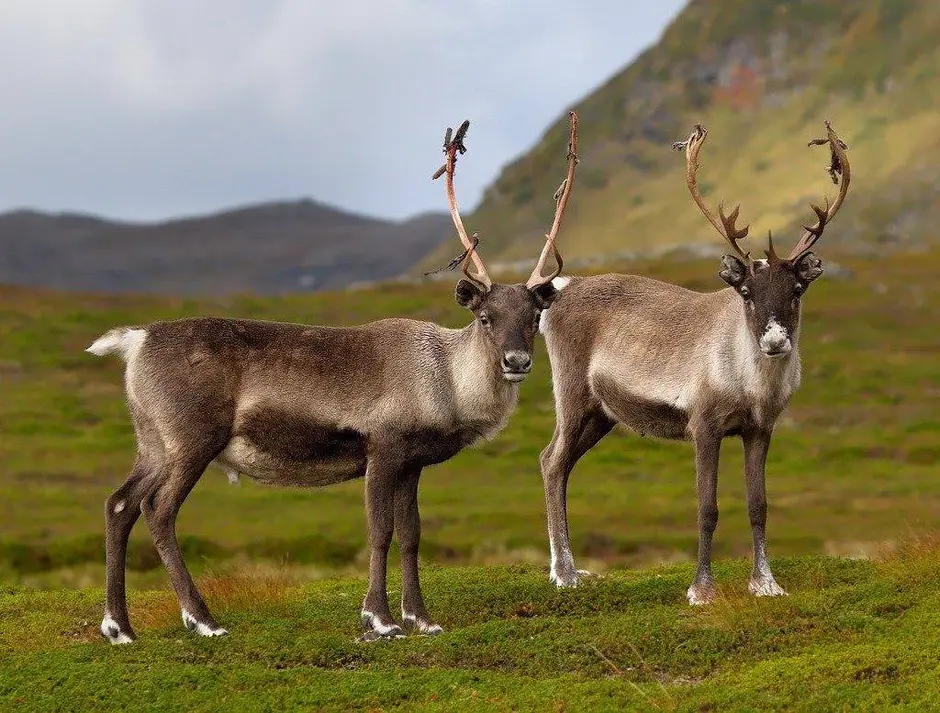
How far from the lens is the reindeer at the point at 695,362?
1359cm

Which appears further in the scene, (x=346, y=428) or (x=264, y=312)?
(x=264, y=312)

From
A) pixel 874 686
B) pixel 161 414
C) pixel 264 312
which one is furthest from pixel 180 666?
pixel 264 312

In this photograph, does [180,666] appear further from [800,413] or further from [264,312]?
[264,312]

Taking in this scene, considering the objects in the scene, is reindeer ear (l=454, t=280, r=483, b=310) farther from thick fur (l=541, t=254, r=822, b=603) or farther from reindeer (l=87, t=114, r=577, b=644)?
thick fur (l=541, t=254, r=822, b=603)

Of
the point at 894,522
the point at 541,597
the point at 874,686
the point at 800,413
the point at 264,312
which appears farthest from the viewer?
the point at 264,312

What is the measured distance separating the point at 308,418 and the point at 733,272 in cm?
440

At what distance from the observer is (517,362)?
12.6 meters

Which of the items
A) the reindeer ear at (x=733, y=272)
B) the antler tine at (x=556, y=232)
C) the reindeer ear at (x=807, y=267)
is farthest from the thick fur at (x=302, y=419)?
the reindeer ear at (x=807, y=267)

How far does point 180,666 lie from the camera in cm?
1209

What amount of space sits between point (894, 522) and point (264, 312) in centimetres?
4229

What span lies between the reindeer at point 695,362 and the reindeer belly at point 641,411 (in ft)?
0.05

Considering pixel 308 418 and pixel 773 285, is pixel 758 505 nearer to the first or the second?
pixel 773 285

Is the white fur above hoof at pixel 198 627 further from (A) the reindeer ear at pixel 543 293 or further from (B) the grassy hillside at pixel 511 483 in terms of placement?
(A) the reindeer ear at pixel 543 293

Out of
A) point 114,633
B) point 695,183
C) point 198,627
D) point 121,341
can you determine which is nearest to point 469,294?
point 695,183
